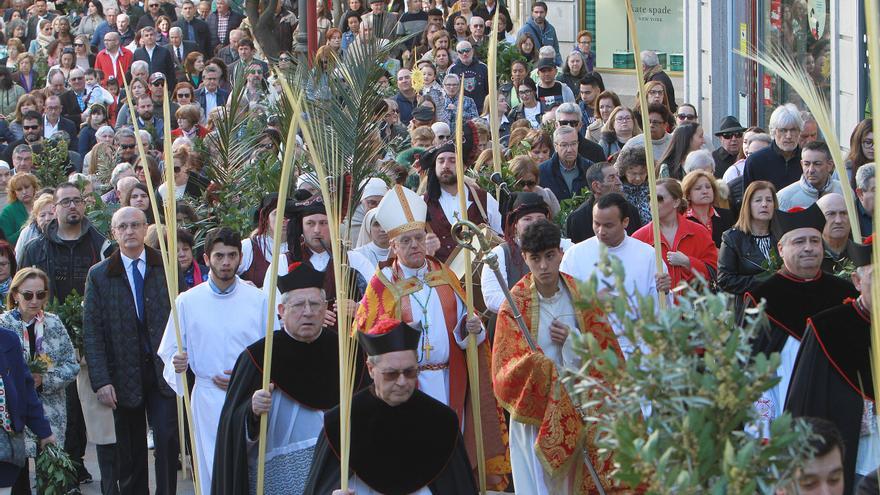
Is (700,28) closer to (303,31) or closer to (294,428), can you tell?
(303,31)

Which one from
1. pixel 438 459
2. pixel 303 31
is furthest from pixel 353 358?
pixel 303 31

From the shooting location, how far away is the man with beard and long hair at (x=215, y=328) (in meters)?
8.55

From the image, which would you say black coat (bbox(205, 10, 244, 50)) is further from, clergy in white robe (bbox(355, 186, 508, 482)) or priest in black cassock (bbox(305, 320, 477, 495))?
priest in black cassock (bbox(305, 320, 477, 495))

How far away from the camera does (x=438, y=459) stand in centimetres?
678

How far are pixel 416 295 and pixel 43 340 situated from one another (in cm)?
218

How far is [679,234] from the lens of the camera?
9359mm

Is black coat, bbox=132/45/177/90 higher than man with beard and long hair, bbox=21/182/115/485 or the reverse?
higher

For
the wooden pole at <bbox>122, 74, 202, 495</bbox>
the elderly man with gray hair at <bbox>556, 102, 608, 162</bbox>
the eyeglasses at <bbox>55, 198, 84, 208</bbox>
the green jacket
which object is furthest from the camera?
the green jacket

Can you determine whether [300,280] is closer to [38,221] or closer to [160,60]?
[38,221]

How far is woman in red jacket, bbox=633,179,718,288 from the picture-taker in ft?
30.3

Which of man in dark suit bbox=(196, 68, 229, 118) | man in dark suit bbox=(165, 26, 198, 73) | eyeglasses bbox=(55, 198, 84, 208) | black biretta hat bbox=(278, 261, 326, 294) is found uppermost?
man in dark suit bbox=(165, 26, 198, 73)

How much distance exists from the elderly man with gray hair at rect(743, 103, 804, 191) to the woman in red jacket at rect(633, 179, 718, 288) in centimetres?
163

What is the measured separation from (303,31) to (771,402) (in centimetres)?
783

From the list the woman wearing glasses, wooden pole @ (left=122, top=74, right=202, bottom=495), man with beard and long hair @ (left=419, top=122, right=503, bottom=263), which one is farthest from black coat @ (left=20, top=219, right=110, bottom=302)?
wooden pole @ (left=122, top=74, right=202, bottom=495)
